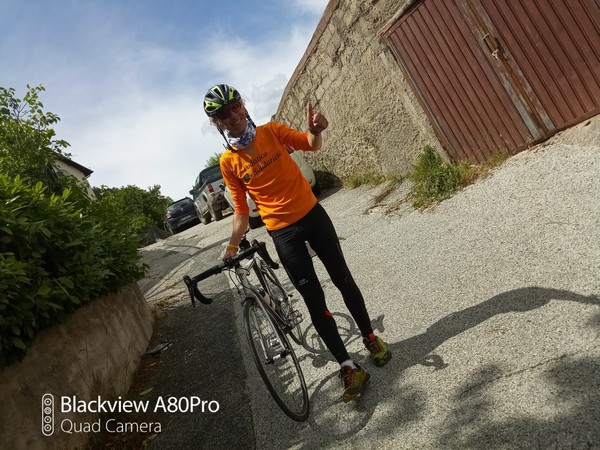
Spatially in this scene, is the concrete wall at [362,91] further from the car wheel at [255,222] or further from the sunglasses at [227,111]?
the sunglasses at [227,111]

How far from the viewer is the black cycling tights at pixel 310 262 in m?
2.97

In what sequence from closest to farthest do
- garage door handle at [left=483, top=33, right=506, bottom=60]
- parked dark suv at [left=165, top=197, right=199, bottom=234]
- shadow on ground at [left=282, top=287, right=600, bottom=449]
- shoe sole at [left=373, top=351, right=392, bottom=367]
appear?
shadow on ground at [left=282, top=287, right=600, bottom=449]
shoe sole at [left=373, top=351, right=392, bottom=367]
garage door handle at [left=483, top=33, right=506, bottom=60]
parked dark suv at [left=165, top=197, right=199, bottom=234]

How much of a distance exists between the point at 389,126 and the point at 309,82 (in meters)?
2.40

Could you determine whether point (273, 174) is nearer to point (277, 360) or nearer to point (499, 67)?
point (277, 360)

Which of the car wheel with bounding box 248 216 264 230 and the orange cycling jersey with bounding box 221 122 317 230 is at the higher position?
the car wheel with bounding box 248 216 264 230

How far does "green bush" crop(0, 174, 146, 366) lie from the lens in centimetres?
298

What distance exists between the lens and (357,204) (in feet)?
25.4

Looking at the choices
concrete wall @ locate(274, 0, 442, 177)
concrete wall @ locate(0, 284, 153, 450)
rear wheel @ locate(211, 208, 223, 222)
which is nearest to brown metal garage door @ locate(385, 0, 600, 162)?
concrete wall @ locate(274, 0, 442, 177)

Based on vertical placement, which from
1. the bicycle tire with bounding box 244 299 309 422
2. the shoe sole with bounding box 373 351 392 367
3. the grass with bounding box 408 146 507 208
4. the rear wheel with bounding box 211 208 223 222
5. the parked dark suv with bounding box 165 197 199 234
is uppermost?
the parked dark suv with bounding box 165 197 199 234

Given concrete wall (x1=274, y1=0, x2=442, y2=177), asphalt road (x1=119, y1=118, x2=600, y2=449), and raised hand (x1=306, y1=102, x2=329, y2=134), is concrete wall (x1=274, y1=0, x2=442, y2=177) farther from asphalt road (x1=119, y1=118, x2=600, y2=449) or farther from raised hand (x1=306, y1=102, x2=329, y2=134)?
raised hand (x1=306, y1=102, x2=329, y2=134)

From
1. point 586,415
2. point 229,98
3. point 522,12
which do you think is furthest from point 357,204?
point 586,415

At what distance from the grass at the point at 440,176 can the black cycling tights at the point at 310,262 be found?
3.11 metres

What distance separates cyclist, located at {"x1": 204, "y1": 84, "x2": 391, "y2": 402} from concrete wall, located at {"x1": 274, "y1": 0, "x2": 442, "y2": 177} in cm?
403

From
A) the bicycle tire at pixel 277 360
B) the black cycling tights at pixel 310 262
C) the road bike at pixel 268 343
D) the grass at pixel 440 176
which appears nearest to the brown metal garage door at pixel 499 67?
the grass at pixel 440 176
